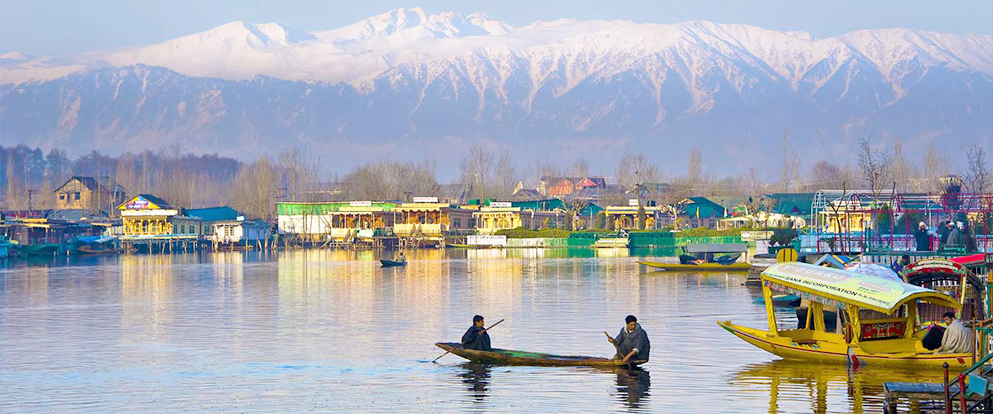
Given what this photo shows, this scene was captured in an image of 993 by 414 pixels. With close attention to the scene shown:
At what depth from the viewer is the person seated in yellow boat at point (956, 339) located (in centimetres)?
2612

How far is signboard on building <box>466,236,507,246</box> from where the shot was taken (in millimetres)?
146875

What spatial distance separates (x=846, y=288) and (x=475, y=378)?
829 centimetres

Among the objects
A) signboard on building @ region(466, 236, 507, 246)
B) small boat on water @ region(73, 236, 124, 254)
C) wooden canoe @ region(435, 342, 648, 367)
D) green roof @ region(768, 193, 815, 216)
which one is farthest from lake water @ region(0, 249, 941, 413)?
green roof @ region(768, 193, 815, 216)

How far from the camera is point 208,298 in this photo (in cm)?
5972

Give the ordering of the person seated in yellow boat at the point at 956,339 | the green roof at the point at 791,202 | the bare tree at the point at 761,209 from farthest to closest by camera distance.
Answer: the green roof at the point at 791,202 < the bare tree at the point at 761,209 < the person seated in yellow boat at the point at 956,339

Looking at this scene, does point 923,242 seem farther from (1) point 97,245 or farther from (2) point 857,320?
(1) point 97,245

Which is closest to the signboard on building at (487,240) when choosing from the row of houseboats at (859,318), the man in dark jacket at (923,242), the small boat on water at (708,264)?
the small boat on water at (708,264)

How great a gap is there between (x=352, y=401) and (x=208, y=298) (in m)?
34.9

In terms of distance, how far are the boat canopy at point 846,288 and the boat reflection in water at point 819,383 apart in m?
1.60

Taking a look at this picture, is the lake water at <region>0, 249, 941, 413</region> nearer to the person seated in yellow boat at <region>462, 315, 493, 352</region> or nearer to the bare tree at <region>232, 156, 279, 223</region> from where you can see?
the person seated in yellow boat at <region>462, 315, 493, 352</region>

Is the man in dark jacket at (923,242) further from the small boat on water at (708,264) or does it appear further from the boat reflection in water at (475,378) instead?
the small boat on water at (708,264)

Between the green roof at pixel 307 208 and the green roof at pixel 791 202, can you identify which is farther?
the green roof at pixel 307 208

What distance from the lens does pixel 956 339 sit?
26328mm

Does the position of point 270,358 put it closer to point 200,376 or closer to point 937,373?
point 200,376
